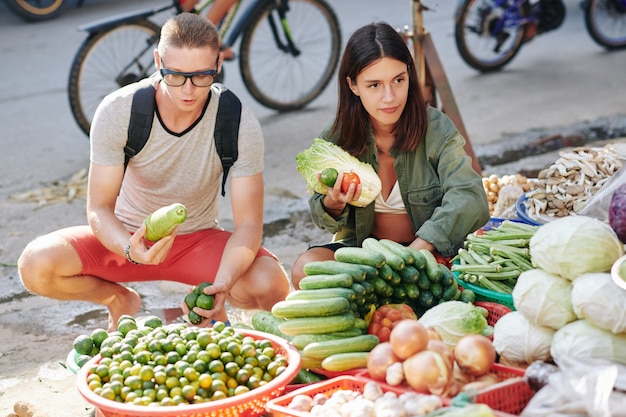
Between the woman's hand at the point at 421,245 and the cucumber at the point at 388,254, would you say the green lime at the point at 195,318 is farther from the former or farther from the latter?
the woman's hand at the point at 421,245

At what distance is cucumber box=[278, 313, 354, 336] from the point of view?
3.02 metres

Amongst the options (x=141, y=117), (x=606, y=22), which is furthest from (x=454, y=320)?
(x=606, y=22)

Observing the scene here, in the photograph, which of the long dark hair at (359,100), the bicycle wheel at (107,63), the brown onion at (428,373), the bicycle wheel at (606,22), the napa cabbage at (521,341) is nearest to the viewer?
the brown onion at (428,373)

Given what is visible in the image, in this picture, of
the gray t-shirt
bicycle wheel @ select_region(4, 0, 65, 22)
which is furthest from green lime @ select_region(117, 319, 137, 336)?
bicycle wheel @ select_region(4, 0, 65, 22)

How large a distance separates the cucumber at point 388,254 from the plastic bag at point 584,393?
0.83 meters

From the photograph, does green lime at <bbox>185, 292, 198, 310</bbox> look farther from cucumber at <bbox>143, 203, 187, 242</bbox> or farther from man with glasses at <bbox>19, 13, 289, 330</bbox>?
cucumber at <bbox>143, 203, 187, 242</bbox>

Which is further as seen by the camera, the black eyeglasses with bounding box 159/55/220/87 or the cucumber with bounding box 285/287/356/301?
the black eyeglasses with bounding box 159/55/220/87

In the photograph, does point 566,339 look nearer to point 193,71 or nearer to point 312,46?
point 193,71

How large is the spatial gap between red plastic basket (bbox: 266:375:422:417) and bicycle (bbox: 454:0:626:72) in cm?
656

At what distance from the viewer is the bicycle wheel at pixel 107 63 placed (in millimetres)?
7309

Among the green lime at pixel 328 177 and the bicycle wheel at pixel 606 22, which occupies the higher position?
the bicycle wheel at pixel 606 22

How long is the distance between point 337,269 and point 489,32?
6469 mm

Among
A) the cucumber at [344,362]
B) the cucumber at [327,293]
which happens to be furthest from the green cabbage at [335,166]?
the cucumber at [344,362]

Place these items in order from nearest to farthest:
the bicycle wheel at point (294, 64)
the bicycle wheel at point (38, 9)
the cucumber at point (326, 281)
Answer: the cucumber at point (326, 281) → the bicycle wheel at point (294, 64) → the bicycle wheel at point (38, 9)
